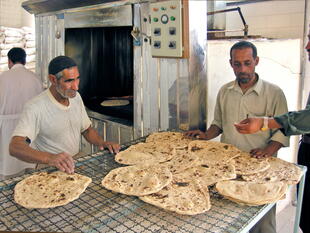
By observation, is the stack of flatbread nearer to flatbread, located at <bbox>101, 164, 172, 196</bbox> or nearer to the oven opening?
flatbread, located at <bbox>101, 164, 172, 196</bbox>

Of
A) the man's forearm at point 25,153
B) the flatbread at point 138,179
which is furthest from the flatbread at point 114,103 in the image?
the flatbread at point 138,179

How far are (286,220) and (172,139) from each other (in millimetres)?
2092

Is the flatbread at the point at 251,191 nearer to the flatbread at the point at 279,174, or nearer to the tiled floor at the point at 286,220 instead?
the flatbread at the point at 279,174

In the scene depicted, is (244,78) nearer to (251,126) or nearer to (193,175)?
(251,126)

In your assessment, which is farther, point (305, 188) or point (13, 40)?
point (13, 40)

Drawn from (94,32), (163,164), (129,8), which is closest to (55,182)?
(163,164)

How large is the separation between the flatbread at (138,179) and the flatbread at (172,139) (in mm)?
453

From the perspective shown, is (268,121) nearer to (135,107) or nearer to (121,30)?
(135,107)

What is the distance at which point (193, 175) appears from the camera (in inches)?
75.3

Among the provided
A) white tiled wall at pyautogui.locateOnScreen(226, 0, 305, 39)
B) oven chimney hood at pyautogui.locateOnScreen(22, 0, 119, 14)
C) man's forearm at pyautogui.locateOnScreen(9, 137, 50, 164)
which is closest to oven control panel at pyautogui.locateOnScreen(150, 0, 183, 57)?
oven chimney hood at pyautogui.locateOnScreen(22, 0, 119, 14)

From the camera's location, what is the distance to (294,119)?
6.70 feet

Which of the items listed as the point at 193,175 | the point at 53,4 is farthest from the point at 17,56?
the point at 193,175

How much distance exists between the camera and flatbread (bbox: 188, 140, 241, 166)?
6.99ft

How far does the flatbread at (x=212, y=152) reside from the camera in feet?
6.99
